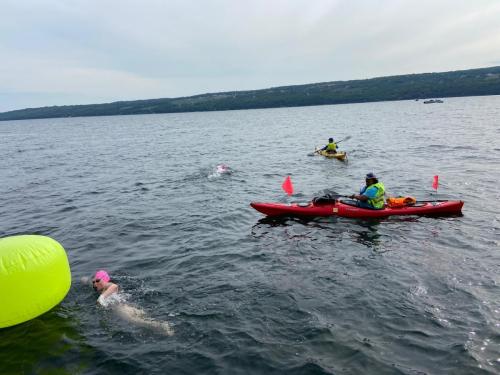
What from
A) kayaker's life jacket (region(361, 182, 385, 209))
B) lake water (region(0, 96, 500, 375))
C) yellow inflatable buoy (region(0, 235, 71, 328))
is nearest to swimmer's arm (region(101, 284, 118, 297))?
lake water (region(0, 96, 500, 375))

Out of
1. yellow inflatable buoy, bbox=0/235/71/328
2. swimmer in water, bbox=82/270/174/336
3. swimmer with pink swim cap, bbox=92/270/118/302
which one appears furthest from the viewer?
swimmer with pink swim cap, bbox=92/270/118/302

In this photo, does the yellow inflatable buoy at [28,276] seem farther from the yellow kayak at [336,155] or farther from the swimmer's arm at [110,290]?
the yellow kayak at [336,155]

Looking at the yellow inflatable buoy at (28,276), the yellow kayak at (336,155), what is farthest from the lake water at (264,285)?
the yellow kayak at (336,155)

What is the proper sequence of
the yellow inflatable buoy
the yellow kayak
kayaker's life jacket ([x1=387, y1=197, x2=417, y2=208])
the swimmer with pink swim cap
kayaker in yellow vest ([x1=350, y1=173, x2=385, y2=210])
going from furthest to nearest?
1. the yellow kayak
2. kayaker's life jacket ([x1=387, y1=197, x2=417, y2=208])
3. kayaker in yellow vest ([x1=350, y1=173, x2=385, y2=210])
4. the swimmer with pink swim cap
5. the yellow inflatable buoy

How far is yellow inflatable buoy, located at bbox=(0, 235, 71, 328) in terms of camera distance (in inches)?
283

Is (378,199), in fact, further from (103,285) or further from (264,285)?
(103,285)

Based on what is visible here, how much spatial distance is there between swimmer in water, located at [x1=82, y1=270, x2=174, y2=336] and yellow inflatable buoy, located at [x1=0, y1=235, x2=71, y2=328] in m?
1.46

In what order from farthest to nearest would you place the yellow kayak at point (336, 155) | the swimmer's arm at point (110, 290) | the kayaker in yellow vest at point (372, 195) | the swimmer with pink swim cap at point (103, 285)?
Result: the yellow kayak at point (336, 155)
the kayaker in yellow vest at point (372, 195)
the swimmer with pink swim cap at point (103, 285)
the swimmer's arm at point (110, 290)

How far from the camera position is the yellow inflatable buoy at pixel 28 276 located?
23.5 feet

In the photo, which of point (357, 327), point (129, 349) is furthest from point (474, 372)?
point (129, 349)

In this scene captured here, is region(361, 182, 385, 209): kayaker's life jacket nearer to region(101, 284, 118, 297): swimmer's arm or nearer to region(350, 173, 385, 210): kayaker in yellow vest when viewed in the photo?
region(350, 173, 385, 210): kayaker in yellow vest

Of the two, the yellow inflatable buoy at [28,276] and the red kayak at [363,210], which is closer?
the yellow inflatable buoy at [28,276]

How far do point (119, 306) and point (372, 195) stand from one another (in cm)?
954

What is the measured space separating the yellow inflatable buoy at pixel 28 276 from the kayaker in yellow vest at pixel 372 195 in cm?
1044
